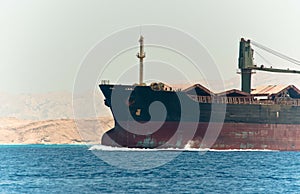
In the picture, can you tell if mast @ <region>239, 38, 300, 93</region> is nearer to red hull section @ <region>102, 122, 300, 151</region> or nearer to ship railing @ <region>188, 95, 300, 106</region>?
ship railing @ <region>188, 95, 300, 106</region>

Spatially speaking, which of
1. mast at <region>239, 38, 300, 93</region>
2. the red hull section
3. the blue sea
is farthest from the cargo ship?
the blue sea

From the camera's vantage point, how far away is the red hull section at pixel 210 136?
7400 centimetres

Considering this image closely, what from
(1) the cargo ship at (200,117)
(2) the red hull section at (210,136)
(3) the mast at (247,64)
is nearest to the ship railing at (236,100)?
(1) the cargo ship at (200,117)

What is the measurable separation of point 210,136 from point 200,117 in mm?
2613

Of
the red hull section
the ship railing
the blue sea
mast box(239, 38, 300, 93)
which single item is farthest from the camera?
mast box(239, 38, 300, 93)

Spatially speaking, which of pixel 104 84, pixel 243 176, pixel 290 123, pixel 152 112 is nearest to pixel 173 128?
pixel 152 112

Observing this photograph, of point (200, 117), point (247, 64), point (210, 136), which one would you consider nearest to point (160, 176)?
point (200, 117)

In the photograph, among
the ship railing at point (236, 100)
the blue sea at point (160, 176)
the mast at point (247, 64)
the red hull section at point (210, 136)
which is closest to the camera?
the blue sea at point (160, 176)

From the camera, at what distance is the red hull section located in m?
74.0

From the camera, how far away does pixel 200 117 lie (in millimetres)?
76812

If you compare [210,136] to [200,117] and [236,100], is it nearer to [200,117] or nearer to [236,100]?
[200,117]

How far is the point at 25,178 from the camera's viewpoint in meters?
49.0

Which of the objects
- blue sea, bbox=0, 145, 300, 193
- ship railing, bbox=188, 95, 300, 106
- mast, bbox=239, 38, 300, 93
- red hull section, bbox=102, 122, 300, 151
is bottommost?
blue sea, bbox=0, 145, 300, 193

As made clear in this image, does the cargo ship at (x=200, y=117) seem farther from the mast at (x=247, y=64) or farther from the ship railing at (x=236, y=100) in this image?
the mast at (x=247, y=64)
